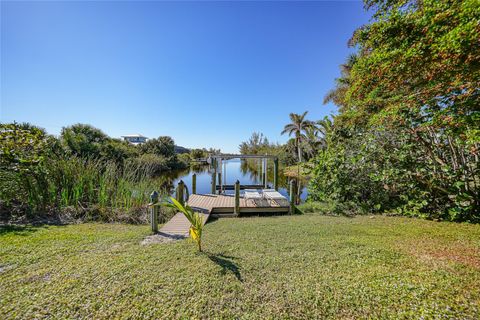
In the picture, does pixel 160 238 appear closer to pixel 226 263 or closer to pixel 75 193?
pixel 226 263

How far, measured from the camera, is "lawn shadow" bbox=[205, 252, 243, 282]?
2.18 metres

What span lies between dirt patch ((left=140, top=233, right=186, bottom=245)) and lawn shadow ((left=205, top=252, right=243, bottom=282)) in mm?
955

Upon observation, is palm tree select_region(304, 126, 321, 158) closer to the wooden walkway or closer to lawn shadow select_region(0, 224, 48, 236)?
the wooden walkway

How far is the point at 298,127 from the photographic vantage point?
74.0 ft

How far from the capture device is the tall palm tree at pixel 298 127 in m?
22.0

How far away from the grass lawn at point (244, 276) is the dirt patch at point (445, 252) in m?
0.01

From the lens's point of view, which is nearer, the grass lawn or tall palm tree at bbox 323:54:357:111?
the grass lawn

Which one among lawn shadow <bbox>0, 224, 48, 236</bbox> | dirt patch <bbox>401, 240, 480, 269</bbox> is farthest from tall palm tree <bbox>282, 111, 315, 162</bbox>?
lawn shadow <bbox>0, 224, 48, 236</bbox>

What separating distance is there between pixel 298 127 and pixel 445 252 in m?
21.2

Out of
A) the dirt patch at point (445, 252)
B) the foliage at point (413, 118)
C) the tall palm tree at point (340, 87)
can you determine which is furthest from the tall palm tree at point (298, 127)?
the dirt patch at point (445, 252)

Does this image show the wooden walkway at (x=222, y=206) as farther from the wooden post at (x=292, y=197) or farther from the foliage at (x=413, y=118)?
the foliage at (x=413, y=118)

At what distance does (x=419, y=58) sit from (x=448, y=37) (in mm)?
502

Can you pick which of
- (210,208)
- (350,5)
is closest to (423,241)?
(210,208)

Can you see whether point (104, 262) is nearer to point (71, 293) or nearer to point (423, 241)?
point (71, 293)
